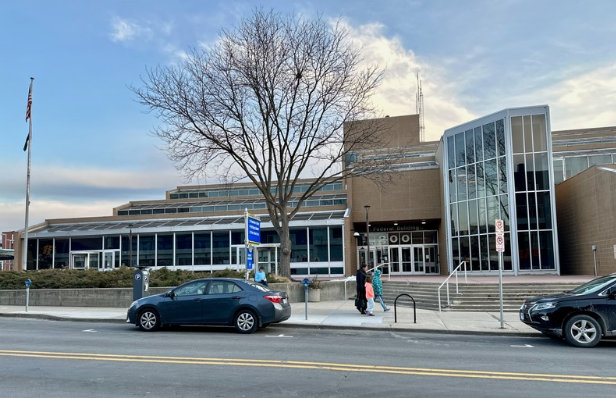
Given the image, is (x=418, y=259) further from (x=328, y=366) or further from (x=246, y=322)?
(x=328, y=366)

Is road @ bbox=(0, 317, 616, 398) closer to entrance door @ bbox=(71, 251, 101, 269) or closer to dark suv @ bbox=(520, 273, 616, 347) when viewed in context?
dark suv @ bbox=(520, 273, 616, 347)

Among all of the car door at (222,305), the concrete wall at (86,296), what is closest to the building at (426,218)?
the concrete wall at (86,296)

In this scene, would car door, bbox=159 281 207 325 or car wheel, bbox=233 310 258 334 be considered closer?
car wheel, bbox=233 310 258 334

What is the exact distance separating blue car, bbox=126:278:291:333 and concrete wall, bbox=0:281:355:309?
6.48 m

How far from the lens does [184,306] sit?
1316 centimetres

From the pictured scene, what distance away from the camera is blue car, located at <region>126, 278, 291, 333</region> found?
12.9m

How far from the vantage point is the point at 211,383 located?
746 centimetres

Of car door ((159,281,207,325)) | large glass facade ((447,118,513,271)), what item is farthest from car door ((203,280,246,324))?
large glass facade ((447,118,513,271))

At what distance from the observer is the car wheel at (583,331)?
1101 cm

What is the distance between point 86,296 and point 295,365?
14235mm

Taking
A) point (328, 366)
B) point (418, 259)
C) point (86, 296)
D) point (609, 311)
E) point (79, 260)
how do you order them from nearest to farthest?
point (328, 366), point (609, 311), point (86, 296), point (418, 259), point (79, 260)

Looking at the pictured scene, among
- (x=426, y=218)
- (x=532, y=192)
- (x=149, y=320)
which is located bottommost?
(x=149, y=320)

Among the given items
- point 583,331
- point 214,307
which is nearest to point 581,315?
point 583,331

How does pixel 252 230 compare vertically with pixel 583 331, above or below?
above
